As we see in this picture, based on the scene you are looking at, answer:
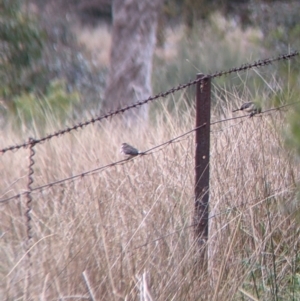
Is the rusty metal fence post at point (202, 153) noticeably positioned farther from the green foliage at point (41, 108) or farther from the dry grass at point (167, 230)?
the green foliage at point (41, 108)

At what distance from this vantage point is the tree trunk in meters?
10.7

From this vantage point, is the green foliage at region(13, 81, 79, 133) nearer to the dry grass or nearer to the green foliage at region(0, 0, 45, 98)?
the green foliage at region(0, 0, 45, 98)

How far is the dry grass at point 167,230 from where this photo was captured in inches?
142

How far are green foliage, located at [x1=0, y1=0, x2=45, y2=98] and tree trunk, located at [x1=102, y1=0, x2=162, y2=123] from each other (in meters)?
1.38

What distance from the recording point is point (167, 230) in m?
3.96

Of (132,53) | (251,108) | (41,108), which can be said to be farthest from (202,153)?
(132,53)

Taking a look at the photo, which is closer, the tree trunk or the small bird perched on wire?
the small bird perched on wire

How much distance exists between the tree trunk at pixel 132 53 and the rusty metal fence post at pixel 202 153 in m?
6.58

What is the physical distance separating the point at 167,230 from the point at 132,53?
6.97 m

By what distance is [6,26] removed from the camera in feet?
36.1

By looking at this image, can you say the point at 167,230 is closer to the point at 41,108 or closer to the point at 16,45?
the point at 41,108

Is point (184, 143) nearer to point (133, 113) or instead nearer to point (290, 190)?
point (290, 190)

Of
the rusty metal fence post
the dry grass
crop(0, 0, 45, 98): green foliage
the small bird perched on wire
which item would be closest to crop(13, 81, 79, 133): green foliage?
crop(0, 0, 45, 98): green foliage

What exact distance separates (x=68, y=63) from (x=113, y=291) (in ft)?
35.6
